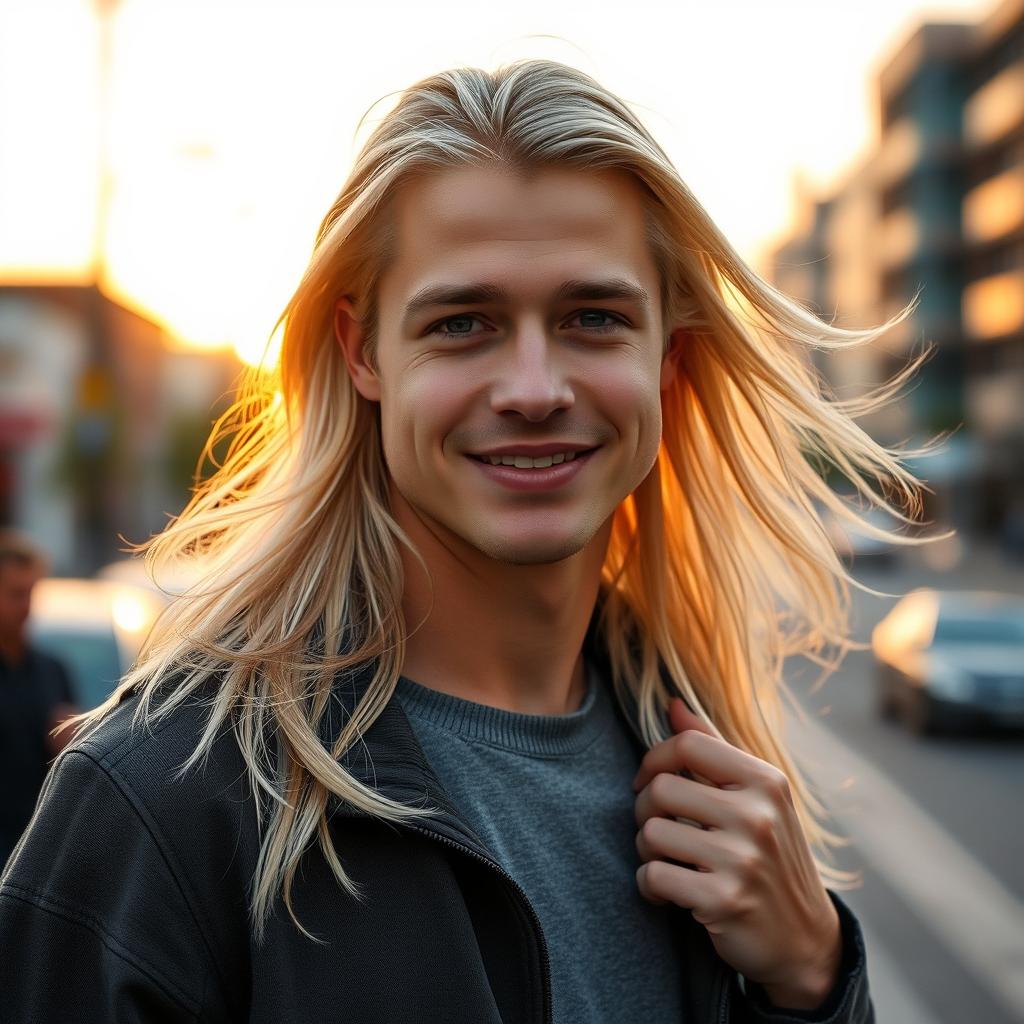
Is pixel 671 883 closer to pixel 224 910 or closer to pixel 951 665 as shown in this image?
pixel 224 910

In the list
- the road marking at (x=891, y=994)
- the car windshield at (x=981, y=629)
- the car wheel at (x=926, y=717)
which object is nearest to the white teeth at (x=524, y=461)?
the road marking at (x=891, y=994)

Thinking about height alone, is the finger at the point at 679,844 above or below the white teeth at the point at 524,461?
below

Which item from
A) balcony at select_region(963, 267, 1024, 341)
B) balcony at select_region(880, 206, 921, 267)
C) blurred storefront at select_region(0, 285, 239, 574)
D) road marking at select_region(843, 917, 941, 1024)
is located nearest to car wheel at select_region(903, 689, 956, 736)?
road marking at select_region(843, 917, 941, 1024)

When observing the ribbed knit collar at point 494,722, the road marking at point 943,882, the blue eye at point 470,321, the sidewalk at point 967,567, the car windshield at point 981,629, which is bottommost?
the road marking at point 943,882

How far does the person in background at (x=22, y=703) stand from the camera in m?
4.87

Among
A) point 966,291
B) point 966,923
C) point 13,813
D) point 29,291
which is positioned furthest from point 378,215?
point 966,291

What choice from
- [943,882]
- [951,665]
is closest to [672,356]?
[943,882]

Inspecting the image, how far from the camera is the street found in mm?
6223

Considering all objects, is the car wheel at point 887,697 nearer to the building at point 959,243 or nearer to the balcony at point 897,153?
the building at point 959,243

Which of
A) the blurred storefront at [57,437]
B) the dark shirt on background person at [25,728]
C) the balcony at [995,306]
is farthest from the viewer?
the balcony at [995,306]

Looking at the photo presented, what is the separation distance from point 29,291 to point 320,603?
3681 centimetres

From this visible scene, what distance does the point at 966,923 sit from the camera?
7484 millimetres

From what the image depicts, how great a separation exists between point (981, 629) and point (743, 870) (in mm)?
13497

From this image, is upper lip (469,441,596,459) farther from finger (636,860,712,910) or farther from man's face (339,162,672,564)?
finger (636,860,712,910)
